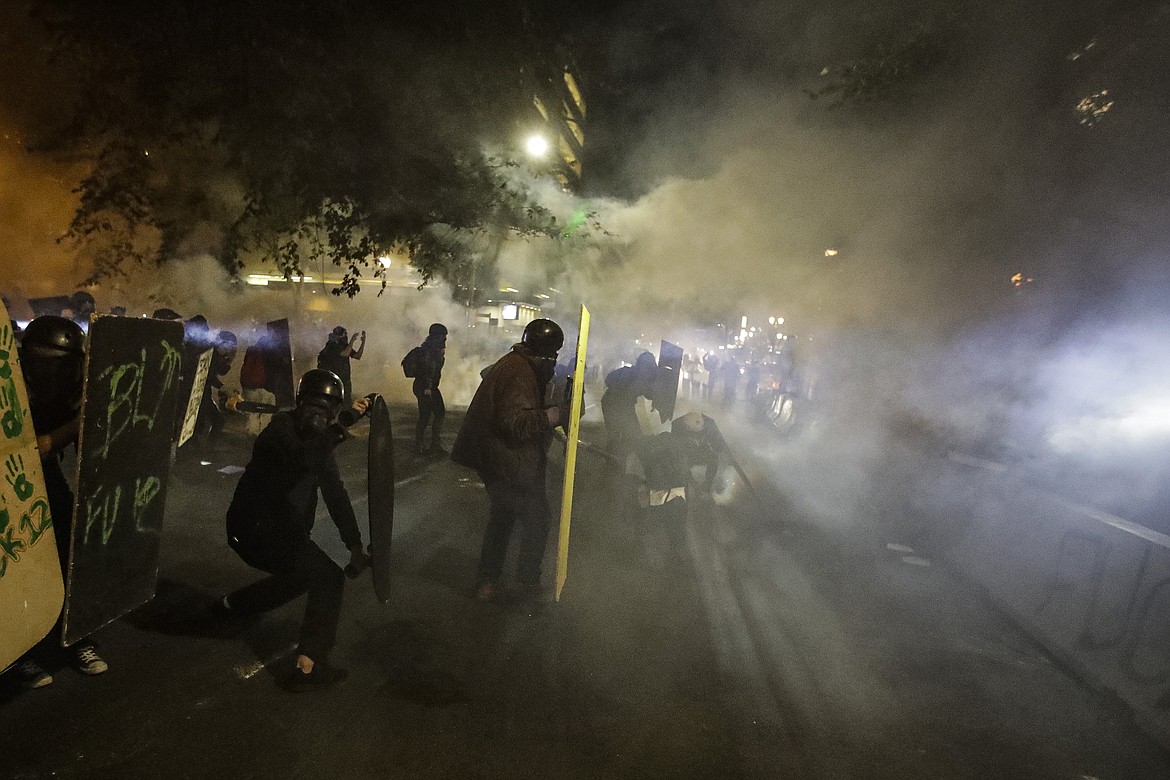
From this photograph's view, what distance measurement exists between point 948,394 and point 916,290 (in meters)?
1.62

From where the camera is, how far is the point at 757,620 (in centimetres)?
404

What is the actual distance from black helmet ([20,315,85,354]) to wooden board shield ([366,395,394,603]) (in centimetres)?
116

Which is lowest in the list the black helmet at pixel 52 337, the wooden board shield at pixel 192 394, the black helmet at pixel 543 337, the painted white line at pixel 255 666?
the painted white line at pixel 255 666

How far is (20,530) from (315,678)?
1.28 metres

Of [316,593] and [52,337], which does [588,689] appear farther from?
[52,337]

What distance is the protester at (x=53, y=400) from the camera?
251cm

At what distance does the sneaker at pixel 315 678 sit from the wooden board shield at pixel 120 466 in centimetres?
71

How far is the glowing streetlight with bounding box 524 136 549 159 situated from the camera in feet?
29.8

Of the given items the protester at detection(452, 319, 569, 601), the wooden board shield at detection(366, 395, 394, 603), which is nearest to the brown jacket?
the protester at detection(452, 319, 569, 601)

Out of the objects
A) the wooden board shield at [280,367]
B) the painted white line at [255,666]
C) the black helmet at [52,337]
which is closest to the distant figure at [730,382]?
the wooden board shield at [280,367]

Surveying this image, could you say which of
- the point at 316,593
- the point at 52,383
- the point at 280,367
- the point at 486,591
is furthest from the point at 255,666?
the point at 280,367

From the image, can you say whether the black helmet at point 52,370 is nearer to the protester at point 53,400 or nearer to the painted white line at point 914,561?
the protester at point 53,400

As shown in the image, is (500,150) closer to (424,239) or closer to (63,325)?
(424,239)

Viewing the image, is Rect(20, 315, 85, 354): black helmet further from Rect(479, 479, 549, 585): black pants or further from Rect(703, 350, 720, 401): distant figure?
Rect(703, 350, 720, 401): distant figure
